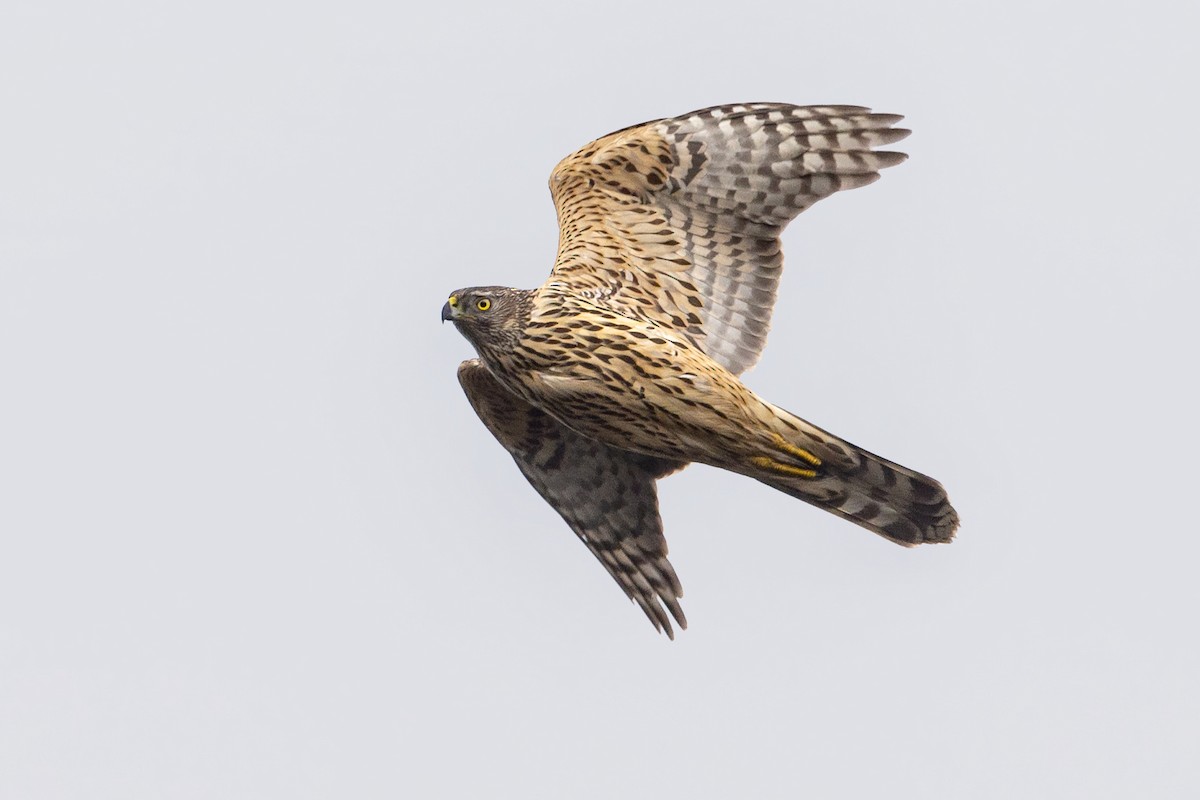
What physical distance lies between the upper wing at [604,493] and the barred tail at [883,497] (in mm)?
1299

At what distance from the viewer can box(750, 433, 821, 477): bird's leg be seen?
11430mm

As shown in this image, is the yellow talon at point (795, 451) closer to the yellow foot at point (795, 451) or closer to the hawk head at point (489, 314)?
the yellow foot at point (795, 451)

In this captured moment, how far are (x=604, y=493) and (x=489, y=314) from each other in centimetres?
225

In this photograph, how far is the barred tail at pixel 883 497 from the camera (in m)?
11.8

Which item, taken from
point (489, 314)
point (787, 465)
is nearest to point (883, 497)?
point (787, 465)

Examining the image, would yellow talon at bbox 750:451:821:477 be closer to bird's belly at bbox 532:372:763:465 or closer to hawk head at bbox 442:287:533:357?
bird's belly at bbox 532:372:763:465

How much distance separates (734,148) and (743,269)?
0.80 meters

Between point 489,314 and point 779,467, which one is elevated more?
point 489,314

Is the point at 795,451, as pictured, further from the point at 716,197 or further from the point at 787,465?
the point at 716,197

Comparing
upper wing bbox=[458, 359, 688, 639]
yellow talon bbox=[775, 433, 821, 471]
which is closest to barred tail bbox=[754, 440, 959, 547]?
yellow talon bbox=[775, 433, 821, 471]

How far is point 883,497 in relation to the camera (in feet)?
39.5

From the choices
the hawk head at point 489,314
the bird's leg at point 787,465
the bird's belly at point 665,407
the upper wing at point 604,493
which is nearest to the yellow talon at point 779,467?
the bird's leg at point 787,465

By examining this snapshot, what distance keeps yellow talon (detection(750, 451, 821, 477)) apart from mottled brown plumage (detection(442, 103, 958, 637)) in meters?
0.02

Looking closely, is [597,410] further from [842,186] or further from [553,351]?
[842,186]
